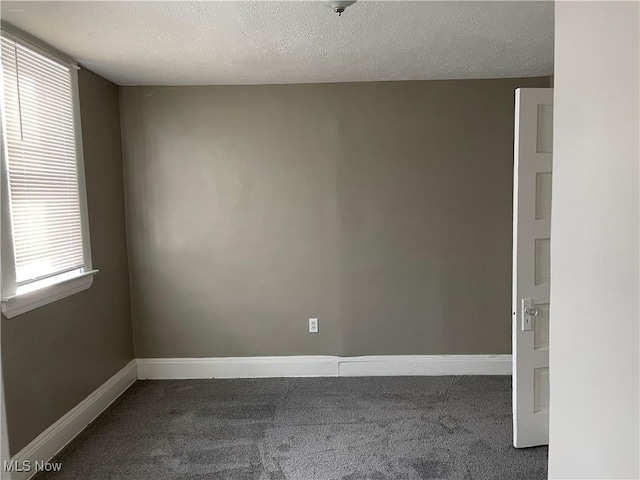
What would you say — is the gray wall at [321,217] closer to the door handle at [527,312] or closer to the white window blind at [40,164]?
the white window blind at [40,164]

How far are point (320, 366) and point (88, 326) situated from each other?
1.75 meters

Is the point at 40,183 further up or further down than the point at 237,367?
further up

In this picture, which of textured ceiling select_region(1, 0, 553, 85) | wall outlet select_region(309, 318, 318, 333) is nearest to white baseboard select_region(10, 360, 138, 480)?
wall outlet select_region(309, 318, 318, 333)

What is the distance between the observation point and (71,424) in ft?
9.56

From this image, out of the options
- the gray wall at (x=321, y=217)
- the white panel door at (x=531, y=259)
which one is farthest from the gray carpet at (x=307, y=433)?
the gray wall at (x=321, y=217)

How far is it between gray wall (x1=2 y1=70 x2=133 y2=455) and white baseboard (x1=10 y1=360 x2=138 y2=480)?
0.15 feet

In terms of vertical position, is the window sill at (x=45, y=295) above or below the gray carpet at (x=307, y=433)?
above

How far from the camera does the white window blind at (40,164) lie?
2441 mm

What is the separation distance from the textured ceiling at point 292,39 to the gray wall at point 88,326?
0.43 meters

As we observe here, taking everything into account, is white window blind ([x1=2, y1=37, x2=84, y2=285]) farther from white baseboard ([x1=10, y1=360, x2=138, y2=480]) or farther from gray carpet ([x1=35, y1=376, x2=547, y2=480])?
gray carpet ([x1=35, y1=376, x2=547, y2=480])

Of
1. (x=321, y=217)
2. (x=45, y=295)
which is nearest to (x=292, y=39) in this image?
(x=321, y=217)

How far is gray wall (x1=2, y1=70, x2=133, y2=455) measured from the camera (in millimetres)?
2467

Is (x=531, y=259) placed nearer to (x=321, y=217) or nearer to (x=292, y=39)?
(x=321, y=217)

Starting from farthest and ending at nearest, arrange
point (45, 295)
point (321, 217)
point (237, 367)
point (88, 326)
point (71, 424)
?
1. point (237, 367)
2. point (321, 217)
3. point (88, 326)
4. point (71, 424)
5. point (45, 295)
